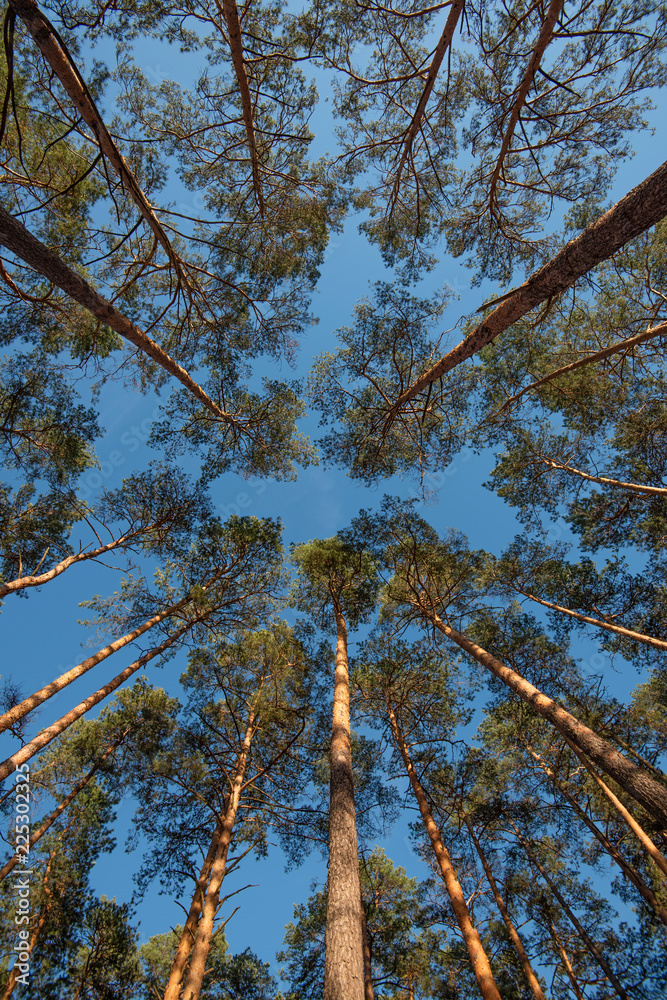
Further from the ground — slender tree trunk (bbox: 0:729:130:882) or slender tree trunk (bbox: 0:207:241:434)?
slender tree trunk (bbox: 0:207:241:434)

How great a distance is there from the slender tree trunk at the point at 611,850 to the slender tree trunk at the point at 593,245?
9.51 meters

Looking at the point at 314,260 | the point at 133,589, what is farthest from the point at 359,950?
the point at 314,260

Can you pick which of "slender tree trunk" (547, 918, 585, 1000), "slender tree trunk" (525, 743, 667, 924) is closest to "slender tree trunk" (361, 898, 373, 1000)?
"slender tree trunk" (547, 918, 585, 1000)

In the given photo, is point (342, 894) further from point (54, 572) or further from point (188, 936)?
point (54, 572)

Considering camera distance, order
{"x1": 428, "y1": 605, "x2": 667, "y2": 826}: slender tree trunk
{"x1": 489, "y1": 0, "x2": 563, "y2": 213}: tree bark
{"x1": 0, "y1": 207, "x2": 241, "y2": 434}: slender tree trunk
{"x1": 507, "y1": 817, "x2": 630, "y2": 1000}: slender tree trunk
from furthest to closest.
Answer: {"x1": 507, "y1": 817, "x2": 630, "y2": 1000}: slender tree trunk
{"x1": 489, "y1": 0, "x2": 563, "y2": 213}: tree bark
{"x1": 0, "y1": 207, "x2": 241, "y2": 434}: slender tree trunk
{"x1": 428, "y1": 605, "x2": 667, "y2": 826}: slender tree trunk

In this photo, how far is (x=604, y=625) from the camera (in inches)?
324

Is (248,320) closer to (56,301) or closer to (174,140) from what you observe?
(174,140)

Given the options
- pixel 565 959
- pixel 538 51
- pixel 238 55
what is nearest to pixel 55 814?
pixel 565 959

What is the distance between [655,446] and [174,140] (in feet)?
38.1

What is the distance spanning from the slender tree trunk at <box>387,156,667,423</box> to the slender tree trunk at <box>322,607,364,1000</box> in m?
5.74

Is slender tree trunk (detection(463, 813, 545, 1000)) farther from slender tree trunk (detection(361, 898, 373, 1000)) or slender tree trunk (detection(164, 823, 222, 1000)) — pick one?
slender tree trunk (detection(164, 823, 222, 1000))

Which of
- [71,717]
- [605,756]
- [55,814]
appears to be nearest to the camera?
[605,756]

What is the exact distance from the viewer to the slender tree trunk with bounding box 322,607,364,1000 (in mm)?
2992

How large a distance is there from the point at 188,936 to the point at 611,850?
775 centimetres
